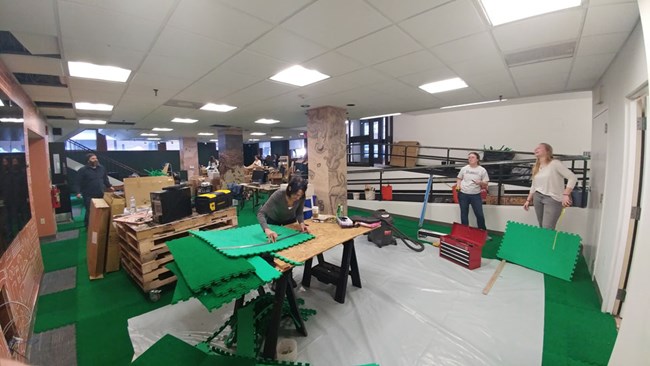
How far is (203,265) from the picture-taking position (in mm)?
1739

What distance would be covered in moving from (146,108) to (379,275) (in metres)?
5.45

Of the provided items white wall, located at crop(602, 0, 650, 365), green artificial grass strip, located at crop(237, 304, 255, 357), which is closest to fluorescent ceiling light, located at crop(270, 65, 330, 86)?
green artificial grass strip, located at crop(237, 304, 255, 357)

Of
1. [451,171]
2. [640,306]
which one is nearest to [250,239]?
[640,306]

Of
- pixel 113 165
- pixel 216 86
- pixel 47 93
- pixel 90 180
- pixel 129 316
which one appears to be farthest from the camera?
pixel 113 165

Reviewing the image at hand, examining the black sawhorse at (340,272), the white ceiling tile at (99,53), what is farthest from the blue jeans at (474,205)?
the white ceiling tile at (99,53)

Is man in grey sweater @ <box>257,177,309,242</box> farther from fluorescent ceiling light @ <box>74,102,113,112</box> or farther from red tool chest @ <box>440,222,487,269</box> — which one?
fluorescent ceiling light @ <box>74,102,113,112</box>

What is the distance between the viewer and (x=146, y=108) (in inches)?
206

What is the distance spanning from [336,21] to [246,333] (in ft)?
7.94

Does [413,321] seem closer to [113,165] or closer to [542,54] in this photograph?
[542,54]

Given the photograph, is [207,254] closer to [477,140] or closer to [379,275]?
[379,275]

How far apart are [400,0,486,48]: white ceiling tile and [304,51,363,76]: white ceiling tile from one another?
0.76 metres

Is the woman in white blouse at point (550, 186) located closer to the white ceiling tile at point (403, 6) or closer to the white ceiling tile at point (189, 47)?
the white ceiling tile at point (403, 6)

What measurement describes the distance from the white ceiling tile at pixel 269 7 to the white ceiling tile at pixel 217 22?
0.22 feet

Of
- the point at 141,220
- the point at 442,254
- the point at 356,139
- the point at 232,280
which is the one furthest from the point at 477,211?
the point at 356,139
